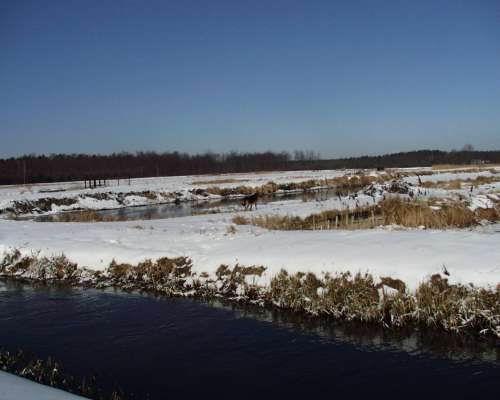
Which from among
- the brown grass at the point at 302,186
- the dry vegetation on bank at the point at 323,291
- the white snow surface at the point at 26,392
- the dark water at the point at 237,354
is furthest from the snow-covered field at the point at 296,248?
the brown grass at the point at 302,186

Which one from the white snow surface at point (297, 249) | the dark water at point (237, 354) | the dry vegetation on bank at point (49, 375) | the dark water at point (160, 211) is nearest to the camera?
the dry vegetation on bank at point (49, 375)

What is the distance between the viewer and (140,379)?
24.1ft

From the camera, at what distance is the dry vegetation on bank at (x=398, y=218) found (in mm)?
16234

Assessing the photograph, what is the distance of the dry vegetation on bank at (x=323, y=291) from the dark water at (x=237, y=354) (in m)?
0.56

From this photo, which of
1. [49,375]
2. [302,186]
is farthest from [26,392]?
[302,186]

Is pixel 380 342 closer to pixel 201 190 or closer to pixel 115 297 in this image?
pixel 115 297

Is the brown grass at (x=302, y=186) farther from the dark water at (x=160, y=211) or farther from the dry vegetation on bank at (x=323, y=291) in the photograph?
the dry vegetation on bank at (x=323, y=291)

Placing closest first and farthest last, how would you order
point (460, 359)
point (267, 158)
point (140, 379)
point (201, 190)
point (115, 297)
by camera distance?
point (140, 379)
point (460, 359)
point (115, 297)
point (201, 190)
point (267, 158)

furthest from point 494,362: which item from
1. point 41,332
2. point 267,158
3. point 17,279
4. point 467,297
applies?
point 267,158

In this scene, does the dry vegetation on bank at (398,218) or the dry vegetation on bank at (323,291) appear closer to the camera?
the dry vegetation on bank at (323,291)

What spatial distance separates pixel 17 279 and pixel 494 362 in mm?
13156

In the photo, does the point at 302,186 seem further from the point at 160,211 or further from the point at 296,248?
the point at 296,248

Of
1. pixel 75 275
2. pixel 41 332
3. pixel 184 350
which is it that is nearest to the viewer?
pixel 184 350

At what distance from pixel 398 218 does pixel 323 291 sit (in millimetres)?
7397
